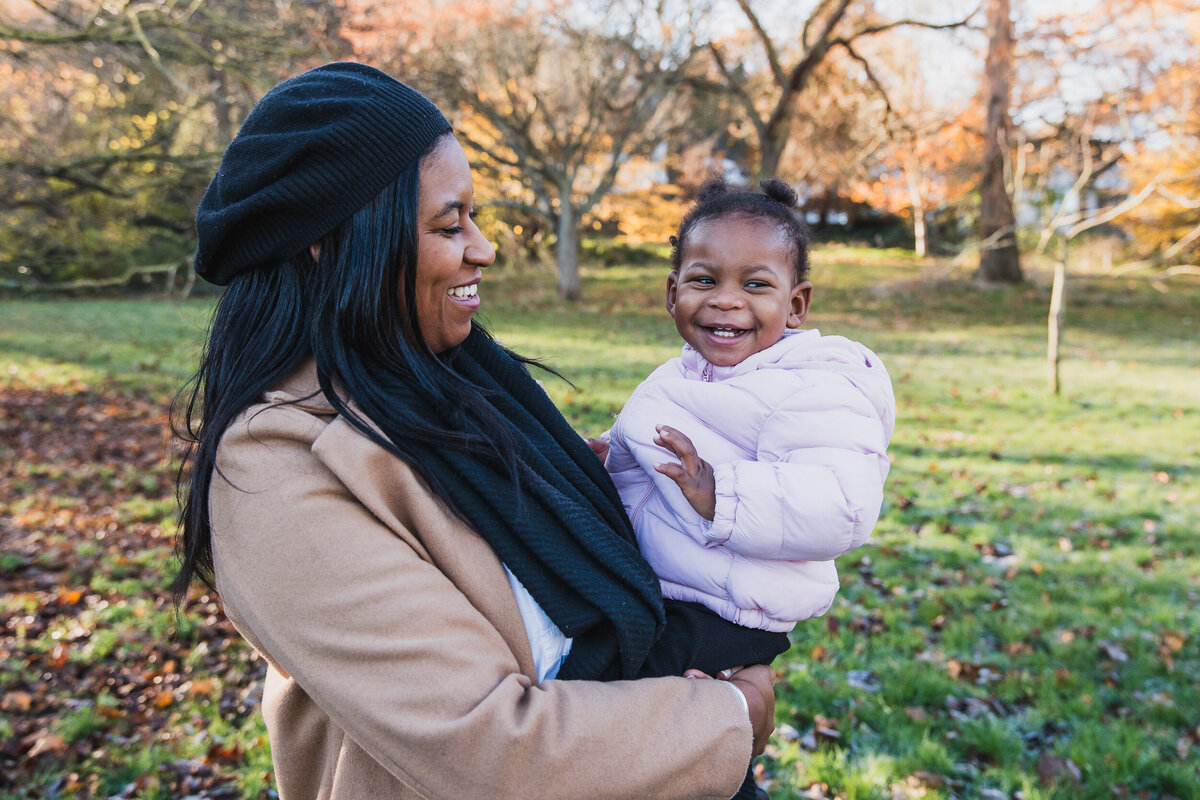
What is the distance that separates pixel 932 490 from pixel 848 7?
16.5 metres

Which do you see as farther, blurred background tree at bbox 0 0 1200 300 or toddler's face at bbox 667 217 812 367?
blurred background tree at bbox 0 0 1200 300

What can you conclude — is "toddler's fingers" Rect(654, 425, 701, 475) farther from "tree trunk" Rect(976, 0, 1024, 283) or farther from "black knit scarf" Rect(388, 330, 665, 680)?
"tree trunk" Rect(976, 0, 1024, 283)

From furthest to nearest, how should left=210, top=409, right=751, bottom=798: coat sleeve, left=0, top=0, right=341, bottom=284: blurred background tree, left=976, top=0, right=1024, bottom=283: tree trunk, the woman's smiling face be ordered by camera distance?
left=976, top=0, right=1024, bottom=283: tree trunk → left=0, top=0, right=341, bottom=284: blurred background tree → the woman's smiling face → left=210, top=409, right=751, bottom=798: coat sleeve

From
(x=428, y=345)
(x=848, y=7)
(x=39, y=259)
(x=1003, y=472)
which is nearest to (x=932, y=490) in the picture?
(x=1003, y=472)

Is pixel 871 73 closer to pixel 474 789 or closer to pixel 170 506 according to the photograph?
pixel 170 506

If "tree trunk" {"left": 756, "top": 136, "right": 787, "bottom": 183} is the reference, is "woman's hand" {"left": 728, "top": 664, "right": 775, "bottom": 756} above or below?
below

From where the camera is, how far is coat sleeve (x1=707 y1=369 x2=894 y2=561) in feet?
5.61

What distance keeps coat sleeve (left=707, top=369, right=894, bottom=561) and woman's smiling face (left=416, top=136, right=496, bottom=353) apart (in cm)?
63

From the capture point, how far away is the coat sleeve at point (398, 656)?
4.03 ft

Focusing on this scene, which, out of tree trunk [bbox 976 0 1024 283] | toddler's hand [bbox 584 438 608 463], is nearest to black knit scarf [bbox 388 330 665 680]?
toddler's hand [bbox 584 438 608 463]

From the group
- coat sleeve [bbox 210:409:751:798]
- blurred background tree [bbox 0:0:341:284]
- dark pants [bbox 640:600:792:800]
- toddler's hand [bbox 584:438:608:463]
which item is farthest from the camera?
blurred background tree [bbox 0:0:341:284]

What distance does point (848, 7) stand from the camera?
20375 millimetres

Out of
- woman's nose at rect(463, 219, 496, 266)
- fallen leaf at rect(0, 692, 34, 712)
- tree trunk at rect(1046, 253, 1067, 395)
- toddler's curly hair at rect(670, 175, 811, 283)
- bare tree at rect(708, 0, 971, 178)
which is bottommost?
fallen leaf at rect(0, 692, 34, 712)

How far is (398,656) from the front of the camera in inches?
48.4
